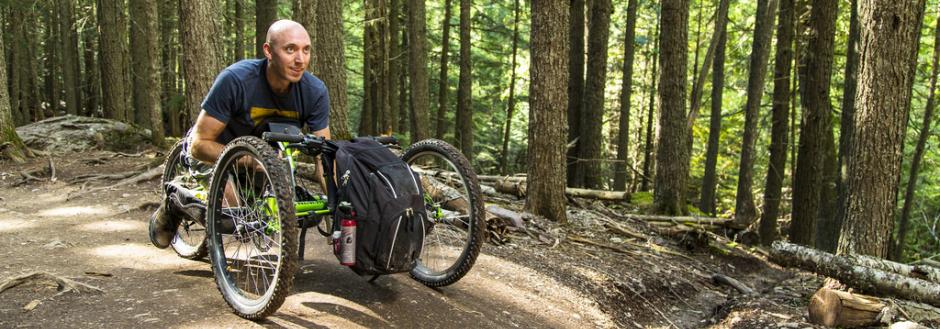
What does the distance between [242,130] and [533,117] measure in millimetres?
4641

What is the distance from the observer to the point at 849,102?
1178 cm

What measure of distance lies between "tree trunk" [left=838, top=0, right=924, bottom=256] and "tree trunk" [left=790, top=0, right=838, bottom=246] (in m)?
5.31

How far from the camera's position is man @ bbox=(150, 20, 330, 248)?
416 centimetres

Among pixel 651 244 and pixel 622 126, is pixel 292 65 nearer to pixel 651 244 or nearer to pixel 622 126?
pixel 651 244

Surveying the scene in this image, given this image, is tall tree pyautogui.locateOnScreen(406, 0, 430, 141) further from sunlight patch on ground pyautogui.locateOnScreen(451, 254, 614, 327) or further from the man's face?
the man's face

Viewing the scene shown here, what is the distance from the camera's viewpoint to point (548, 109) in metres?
8.20

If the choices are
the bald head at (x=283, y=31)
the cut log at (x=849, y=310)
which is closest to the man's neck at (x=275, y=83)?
the bald head at (x=283, y=31)

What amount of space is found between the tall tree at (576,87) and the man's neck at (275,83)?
413 inches

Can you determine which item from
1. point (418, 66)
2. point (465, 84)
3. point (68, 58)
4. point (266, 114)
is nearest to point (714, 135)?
point (465, 84)

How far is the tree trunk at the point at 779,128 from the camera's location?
12.9 metres

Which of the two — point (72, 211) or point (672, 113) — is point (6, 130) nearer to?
point (72, 211)

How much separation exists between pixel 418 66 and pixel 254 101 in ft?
37.0

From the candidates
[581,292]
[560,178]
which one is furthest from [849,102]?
[581,292]

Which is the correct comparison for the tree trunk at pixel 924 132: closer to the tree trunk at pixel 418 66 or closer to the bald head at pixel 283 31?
the tree trunk at pixel 418 66
